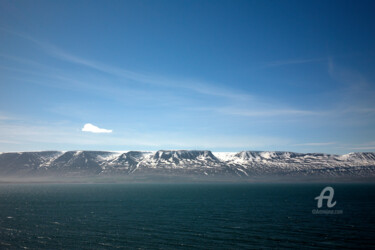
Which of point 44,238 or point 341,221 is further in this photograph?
point 341,221

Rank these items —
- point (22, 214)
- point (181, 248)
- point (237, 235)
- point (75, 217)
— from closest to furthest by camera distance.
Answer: point (181, 248)
point (237, 235)
point (75, 217)
point (22, 214)

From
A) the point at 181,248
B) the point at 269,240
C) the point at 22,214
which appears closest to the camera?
the point at 181,248

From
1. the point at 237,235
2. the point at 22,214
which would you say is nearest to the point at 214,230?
the point at 237,235

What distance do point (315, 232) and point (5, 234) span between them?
84.4 metres

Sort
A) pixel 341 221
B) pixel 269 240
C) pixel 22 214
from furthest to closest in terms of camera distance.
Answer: pixel 22 214, pixel 341 221, pixel 269 240

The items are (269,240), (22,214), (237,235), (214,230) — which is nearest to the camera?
(269,240)

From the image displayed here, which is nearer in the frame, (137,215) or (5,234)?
(5,234)

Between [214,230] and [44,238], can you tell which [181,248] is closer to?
[214,230]

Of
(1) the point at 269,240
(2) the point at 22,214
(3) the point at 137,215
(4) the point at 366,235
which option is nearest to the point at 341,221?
(4) the point at 366,235

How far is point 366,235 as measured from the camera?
69625 mm

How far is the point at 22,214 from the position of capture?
107m

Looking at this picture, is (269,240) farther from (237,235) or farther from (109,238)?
(109,238)

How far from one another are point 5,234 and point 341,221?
10137 cm

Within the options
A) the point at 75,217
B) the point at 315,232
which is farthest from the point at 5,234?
the point at 315,232
